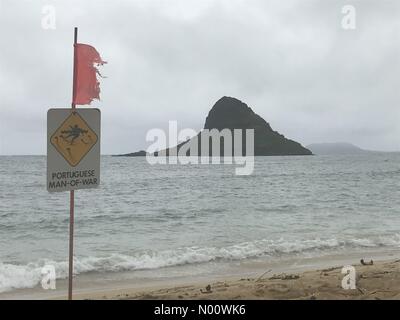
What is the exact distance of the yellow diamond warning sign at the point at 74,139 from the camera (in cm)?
525

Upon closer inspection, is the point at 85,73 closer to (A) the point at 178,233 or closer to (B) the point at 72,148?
(B) the point at 72,148

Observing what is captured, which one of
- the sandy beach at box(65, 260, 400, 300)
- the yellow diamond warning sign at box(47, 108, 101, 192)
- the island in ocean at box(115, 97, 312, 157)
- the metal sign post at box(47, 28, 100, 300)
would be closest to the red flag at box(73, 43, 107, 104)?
the metal sign post at box(47, 28, 100, 300)

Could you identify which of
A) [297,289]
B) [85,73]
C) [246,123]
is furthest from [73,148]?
[246,123]

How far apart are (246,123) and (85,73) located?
169827 millimetres

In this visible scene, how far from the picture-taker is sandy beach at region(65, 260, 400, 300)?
704cm

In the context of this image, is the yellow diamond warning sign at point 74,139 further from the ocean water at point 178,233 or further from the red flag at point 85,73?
the ocean water at point 178,233

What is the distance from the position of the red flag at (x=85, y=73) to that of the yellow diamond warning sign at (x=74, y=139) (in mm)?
325

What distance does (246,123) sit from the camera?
570ft

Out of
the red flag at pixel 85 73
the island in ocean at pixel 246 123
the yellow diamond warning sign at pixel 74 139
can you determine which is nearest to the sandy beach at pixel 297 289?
the yellow diamond warning sign at pixel 74 139
